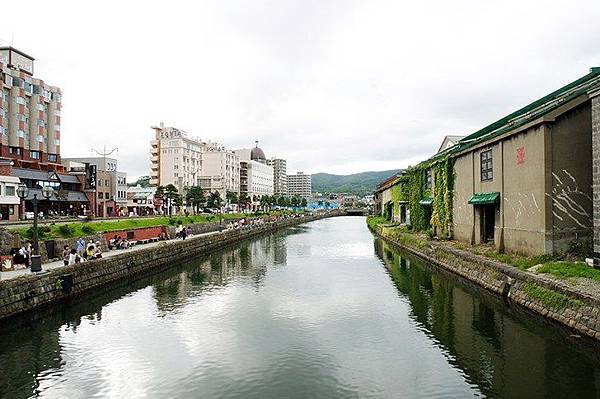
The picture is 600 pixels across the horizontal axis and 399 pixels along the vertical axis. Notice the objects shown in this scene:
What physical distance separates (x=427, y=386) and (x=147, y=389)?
750cm

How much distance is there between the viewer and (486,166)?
1115 inches

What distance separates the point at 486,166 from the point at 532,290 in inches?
498

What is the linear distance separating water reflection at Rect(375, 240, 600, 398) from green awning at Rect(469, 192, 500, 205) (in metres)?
6.00

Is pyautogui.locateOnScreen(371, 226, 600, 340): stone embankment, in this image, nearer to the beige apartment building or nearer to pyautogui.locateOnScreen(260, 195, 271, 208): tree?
the beige apartment building

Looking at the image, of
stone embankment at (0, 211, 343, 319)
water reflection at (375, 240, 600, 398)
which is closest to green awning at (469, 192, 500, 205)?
water reflection at (375, 240, 600, 398)

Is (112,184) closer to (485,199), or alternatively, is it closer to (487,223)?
(487,223)

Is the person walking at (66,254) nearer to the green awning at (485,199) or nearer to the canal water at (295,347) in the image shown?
the canal water at (295,347)

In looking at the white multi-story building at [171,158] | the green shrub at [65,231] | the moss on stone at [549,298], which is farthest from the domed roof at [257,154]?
the moss on stone at [549,298]

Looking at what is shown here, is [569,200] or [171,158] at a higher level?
[171,158]

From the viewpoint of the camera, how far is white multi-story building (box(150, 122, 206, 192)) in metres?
117

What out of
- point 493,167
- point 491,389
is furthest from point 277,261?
point 491,389

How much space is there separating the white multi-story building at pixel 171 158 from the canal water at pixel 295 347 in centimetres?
9541

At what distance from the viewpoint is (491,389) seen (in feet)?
37.4

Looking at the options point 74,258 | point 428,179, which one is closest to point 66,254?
point 74,258
